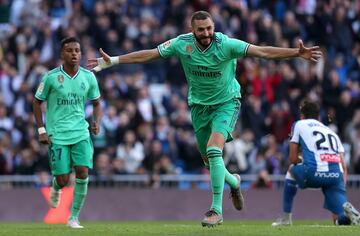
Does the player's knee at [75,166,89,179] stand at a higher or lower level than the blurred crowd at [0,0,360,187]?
lower

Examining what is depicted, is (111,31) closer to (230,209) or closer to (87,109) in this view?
(87,109)

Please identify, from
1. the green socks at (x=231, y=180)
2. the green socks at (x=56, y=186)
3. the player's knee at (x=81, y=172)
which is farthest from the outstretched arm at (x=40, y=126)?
the green socks at (x=231, y=180)

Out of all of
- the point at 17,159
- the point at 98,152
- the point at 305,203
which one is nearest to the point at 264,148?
the point at 305,203

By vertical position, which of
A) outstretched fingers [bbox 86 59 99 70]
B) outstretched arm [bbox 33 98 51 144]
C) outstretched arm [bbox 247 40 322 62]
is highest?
→ outstretched arm [bbox 247 40 322 62]

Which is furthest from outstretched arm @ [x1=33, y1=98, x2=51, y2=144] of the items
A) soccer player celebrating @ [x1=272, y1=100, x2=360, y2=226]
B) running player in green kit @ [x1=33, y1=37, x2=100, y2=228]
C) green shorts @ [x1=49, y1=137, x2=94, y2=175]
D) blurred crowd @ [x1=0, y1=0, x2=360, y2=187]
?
blurred crowd @ [x1=0, y1=0, x2=360, y2=187]

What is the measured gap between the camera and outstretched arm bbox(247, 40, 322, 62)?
14.9m

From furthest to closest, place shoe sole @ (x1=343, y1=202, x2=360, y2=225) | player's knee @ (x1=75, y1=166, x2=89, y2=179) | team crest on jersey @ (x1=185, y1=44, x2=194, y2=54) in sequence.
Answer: player's knee @ (x1=75, y1=166, x2=89, y2=179) < shoe sole @ (x1=343, y1=202, x2=360, y2=225) < team crest on jersey @ (x1=185, y1=44, x2=194, y2=54)

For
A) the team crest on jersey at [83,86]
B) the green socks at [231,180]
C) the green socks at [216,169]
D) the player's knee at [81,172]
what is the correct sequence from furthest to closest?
the team crest on jersey at [83,86] < the player's knee at [81,172] < the green socks at [231,180] < the green socks at [216,169]

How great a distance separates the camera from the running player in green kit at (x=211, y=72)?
15.5m

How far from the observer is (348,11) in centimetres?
2959

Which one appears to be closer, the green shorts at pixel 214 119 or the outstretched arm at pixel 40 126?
the green shorts at pixel 214 119

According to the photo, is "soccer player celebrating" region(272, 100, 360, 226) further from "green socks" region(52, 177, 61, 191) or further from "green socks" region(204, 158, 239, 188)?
"green socks" region(52, 177, 61, 191)

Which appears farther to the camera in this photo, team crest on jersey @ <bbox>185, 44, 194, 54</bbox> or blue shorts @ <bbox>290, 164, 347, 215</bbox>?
blue shorts @ <bbox>290, 164, 347, 215</bbox>

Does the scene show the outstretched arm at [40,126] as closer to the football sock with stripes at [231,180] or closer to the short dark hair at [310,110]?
the football sock with stripes at [231,180]
